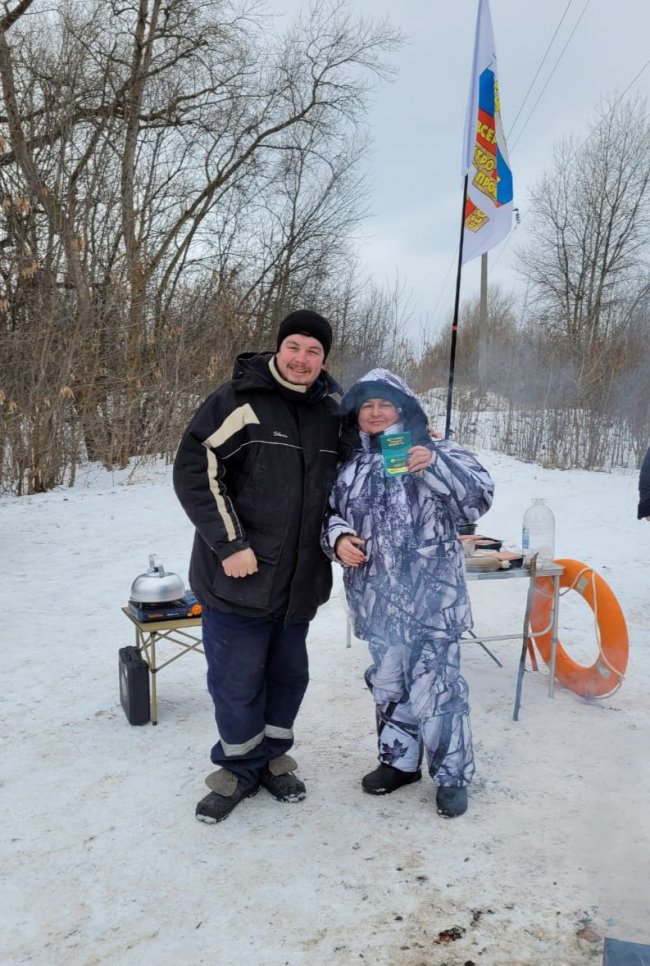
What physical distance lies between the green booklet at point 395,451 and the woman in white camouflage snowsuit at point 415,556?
96mm

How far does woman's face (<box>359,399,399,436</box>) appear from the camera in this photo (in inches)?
96.5

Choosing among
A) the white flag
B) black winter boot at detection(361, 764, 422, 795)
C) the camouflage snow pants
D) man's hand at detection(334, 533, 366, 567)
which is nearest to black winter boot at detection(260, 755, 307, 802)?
black winter boot at detection(361, 764, 422, 795)

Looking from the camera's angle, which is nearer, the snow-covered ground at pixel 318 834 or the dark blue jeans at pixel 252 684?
the snow-covered ground at pixel 318 834

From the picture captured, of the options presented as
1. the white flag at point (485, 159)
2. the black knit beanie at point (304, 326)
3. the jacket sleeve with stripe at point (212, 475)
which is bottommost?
the jacket sleeve with stripe at point (212, 475)

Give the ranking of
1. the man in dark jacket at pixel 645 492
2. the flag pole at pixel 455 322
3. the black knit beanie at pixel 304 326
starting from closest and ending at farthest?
1. the black knit beanie at pixel 304 326
2. the flag pole at pixel 455 322
3. the man in dark jacket at pixel 645 492

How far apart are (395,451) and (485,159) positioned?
Answer: 2.37 metres

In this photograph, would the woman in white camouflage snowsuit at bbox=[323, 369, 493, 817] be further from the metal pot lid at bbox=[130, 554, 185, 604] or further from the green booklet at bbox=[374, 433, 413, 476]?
the metal pot lid at bbox=[130, 554, 185, 604]

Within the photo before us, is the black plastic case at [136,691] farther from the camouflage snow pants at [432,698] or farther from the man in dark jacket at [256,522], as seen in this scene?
the camouflage snow pants at [432,698]

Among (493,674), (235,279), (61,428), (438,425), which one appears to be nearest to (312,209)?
(235,279)

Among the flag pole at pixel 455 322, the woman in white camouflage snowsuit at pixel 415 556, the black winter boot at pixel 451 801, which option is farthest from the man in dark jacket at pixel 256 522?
the flag pole at pixel 455 322

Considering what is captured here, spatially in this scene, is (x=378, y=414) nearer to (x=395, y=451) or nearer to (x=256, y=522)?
(x=395, y=451)

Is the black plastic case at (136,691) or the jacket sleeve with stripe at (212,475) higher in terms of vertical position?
the jacket sleeve with stripe at (212,475)

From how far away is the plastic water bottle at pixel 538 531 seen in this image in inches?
142

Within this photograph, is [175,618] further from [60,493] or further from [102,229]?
[102,229]
